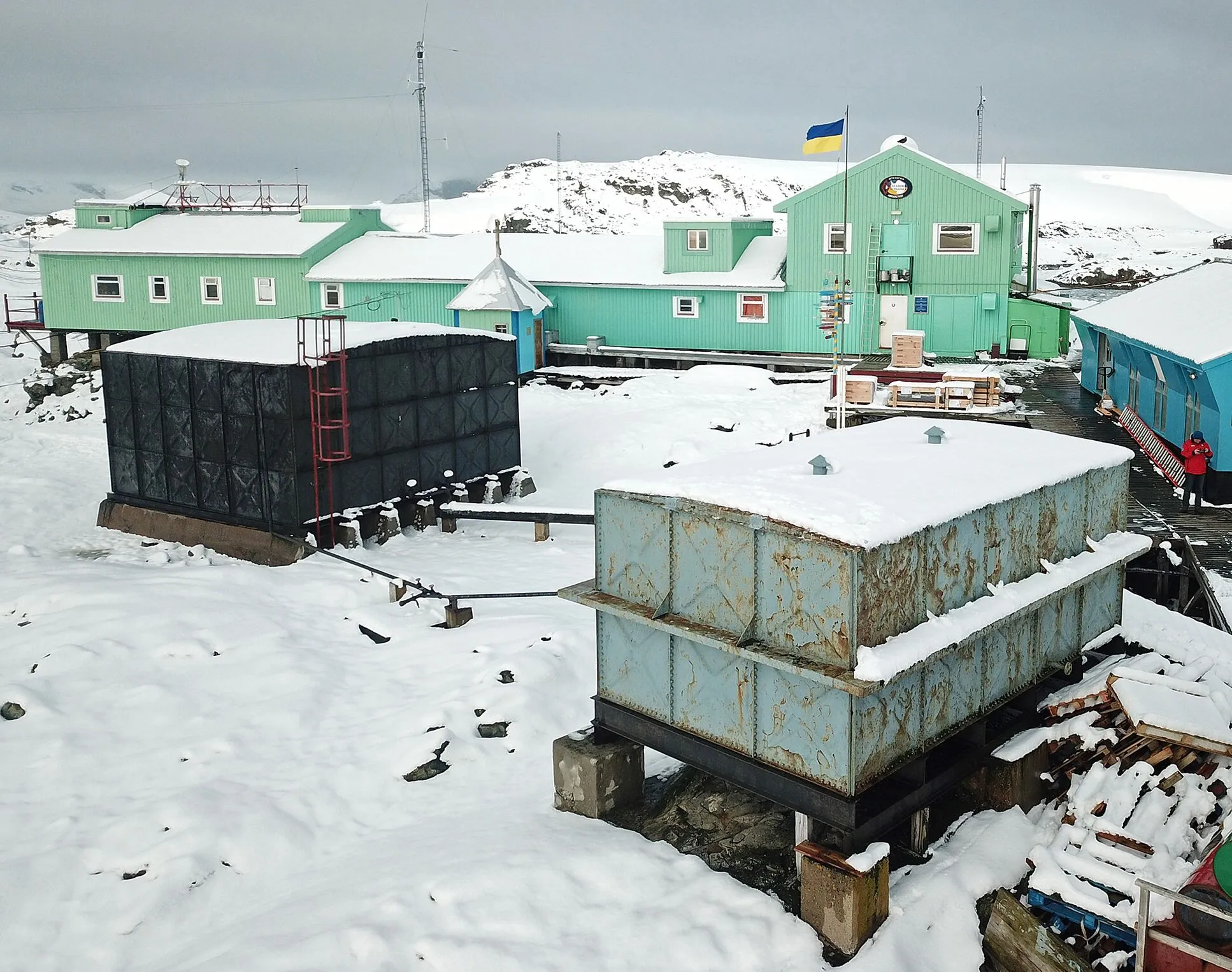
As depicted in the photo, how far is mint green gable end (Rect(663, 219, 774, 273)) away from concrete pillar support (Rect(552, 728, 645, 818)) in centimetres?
2764

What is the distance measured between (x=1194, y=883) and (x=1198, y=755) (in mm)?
2460

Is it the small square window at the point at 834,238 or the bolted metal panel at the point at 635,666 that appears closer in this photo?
the bolted metal panel at the point at 635,666

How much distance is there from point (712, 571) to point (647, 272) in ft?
95.7

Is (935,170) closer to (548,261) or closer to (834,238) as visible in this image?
(834,238)

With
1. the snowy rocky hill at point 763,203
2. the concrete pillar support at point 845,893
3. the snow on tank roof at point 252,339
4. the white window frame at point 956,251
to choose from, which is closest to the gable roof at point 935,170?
the white window frame at point 956,251

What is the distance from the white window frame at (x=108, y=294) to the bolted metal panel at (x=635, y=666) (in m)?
35.0

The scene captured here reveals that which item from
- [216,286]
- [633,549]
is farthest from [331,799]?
[216,286]

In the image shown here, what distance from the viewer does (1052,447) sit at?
1236 centimetres

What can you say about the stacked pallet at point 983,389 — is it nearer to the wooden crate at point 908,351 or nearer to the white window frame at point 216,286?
the wooden crate at point 908,351

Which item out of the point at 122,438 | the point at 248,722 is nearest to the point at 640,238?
the point at 122,438

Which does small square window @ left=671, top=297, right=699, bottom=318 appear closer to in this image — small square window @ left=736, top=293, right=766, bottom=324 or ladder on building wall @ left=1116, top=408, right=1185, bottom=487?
small square window @ left=736, top=293, right=766, bottom=324

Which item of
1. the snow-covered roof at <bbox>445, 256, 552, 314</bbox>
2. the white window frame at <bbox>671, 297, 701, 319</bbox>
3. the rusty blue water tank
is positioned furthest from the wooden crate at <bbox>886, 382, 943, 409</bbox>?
the rusty blue water tank

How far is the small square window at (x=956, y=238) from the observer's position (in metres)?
35.1

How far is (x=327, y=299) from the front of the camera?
39688 mm
